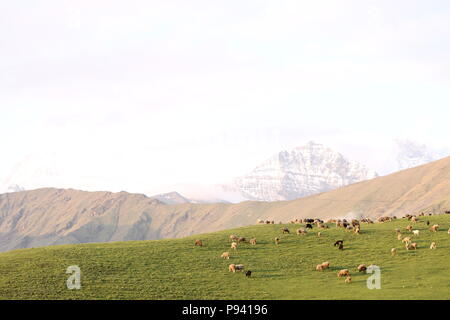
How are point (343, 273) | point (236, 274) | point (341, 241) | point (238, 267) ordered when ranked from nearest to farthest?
1. point (343, 273)
2. point (236, 274)
3. point (238, 267)
4. point (341, 241)

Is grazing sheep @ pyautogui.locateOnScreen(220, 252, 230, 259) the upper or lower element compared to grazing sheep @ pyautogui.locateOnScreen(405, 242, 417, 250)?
upper

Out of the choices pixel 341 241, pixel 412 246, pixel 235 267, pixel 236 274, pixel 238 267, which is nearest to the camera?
pixel 236 274

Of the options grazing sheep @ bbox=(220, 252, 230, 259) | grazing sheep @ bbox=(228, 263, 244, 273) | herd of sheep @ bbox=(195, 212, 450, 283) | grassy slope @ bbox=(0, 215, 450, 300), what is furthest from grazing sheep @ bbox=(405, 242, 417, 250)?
grazing sheep @ bbox=(220, 252, 230, 259)

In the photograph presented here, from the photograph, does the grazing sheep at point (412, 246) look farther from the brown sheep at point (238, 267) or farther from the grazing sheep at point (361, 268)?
the brown sheep at point (238, 267)

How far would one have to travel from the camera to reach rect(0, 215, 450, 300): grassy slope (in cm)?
6172

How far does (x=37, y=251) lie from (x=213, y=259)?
24103mm

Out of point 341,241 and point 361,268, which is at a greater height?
point 341,241

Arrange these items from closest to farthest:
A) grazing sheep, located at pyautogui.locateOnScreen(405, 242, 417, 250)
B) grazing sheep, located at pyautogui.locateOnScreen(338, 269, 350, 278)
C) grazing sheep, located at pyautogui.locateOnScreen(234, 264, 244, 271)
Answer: grazing sheep, located at pyautogui.locateOnScreen(338, 269, 350, 278), grazing sheep, located at pyautogui.locateOnScreen(234, 264, 244, 271), grazing sheep, located at pyautogui.locateOnScreen(405, 242, 417, 250)

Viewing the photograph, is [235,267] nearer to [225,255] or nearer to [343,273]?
[225,255]

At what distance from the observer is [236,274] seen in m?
70.4

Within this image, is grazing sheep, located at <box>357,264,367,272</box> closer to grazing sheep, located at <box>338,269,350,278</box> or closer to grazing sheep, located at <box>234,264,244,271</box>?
grazing sheep, located at <box>338,269,350,278</box>

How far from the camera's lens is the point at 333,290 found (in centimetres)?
6178

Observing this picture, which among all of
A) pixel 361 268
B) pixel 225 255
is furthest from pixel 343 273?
pixel 225 255

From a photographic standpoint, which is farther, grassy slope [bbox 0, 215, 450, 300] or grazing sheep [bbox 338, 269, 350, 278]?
grazing sheep [bbox 338, 269, 350, 278]
